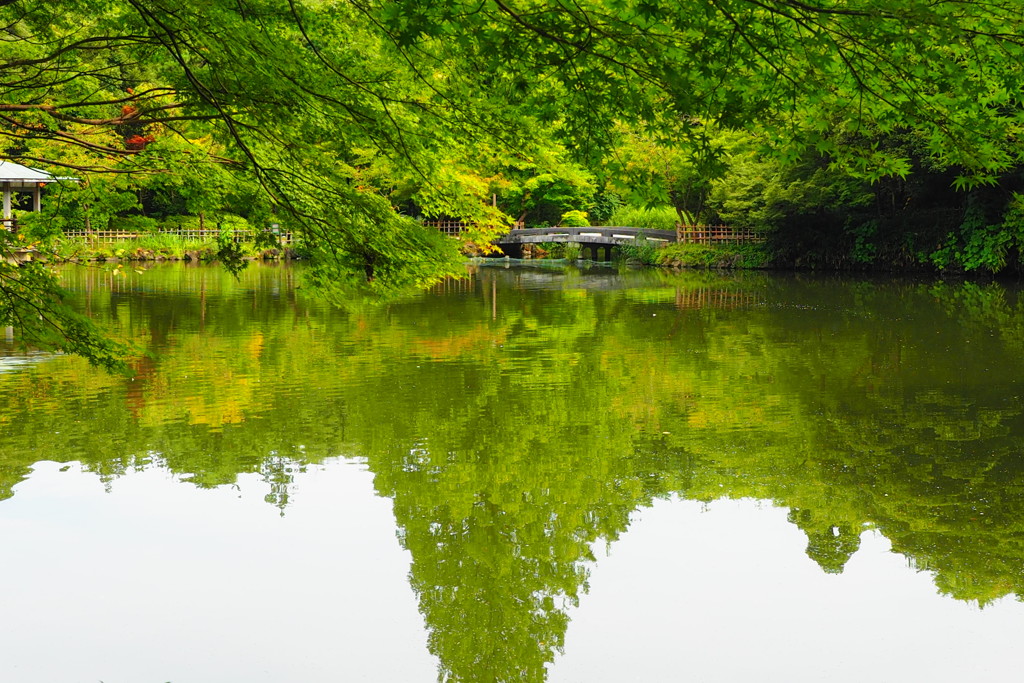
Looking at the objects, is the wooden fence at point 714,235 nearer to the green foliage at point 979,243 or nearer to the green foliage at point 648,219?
the green foliage at point 648,219

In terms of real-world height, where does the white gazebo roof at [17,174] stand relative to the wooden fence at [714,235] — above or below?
above

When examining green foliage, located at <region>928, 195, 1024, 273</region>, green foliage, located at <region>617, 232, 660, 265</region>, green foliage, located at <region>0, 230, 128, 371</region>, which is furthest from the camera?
green foliage, located at <region>617, 232, 660, 265</region>

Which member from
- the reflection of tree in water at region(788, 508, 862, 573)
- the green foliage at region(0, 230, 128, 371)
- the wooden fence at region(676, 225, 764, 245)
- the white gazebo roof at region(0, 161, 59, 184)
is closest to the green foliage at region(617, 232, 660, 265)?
the wooden fence at region(676, 225, 764, 245)

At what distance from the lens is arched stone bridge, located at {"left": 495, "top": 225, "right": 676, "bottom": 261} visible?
39.2 meters

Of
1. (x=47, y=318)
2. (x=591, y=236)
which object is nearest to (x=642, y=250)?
(x=591, y=236)

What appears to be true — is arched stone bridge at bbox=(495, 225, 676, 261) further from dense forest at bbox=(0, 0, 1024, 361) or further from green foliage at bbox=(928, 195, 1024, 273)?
dense forest at bbox=(0, 0, 1024, 361)

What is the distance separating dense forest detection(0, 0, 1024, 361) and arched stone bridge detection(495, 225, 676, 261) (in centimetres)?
2883

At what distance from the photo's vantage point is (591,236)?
40.5 m

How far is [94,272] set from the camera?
34125 mm

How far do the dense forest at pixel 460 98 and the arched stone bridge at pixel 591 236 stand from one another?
2883 cm

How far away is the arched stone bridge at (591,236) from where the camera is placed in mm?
39219

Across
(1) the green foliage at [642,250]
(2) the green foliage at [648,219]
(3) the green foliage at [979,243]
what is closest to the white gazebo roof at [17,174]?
(1) the green foliage at [642,250]

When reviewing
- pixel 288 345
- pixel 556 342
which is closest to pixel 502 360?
pixel 556 342

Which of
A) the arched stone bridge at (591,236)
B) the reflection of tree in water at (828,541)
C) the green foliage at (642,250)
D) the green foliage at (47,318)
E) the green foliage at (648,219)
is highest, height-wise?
the green foliage at (648,219)
